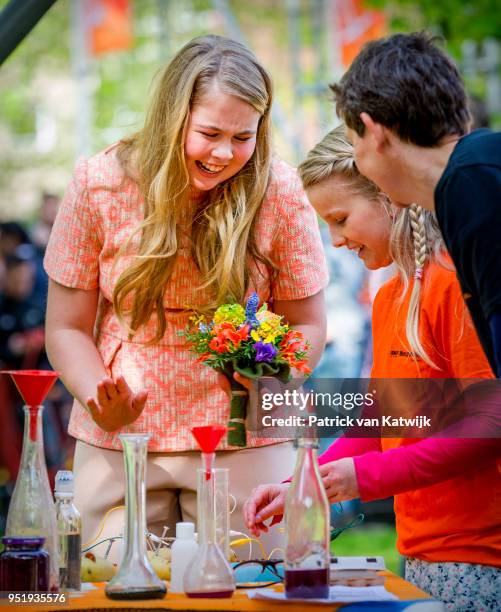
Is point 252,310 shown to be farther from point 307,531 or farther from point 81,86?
point 81,86

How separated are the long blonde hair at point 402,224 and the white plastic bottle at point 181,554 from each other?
0.70 meters

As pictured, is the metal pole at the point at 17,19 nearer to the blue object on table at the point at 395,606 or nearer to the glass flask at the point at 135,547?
the glass flask at the point at 135,547

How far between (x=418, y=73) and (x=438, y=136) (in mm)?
133

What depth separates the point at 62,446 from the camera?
7805mm

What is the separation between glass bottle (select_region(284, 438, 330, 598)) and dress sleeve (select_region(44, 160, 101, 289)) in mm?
1237

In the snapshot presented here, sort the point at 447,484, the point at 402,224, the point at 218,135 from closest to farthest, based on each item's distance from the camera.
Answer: the point at 447,484
the point at 402,224
the point at 218,135

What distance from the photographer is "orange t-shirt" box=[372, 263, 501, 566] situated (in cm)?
246

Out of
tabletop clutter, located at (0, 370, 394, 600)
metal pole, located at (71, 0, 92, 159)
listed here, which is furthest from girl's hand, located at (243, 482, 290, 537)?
metal pole, located at (71, 0, 92, 159)

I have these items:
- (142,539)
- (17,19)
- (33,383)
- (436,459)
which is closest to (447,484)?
(436,459)

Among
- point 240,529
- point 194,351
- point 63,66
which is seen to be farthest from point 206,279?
point 63,66

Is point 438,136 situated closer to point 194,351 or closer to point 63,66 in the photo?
point 194,351

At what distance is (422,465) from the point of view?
95.0 inches

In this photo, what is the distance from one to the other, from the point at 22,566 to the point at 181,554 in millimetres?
356

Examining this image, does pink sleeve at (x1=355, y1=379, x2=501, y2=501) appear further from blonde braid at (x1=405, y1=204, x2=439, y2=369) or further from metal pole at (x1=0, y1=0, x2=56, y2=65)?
metal pole at (x1=0, y1=0, x2=56, y2=65)
